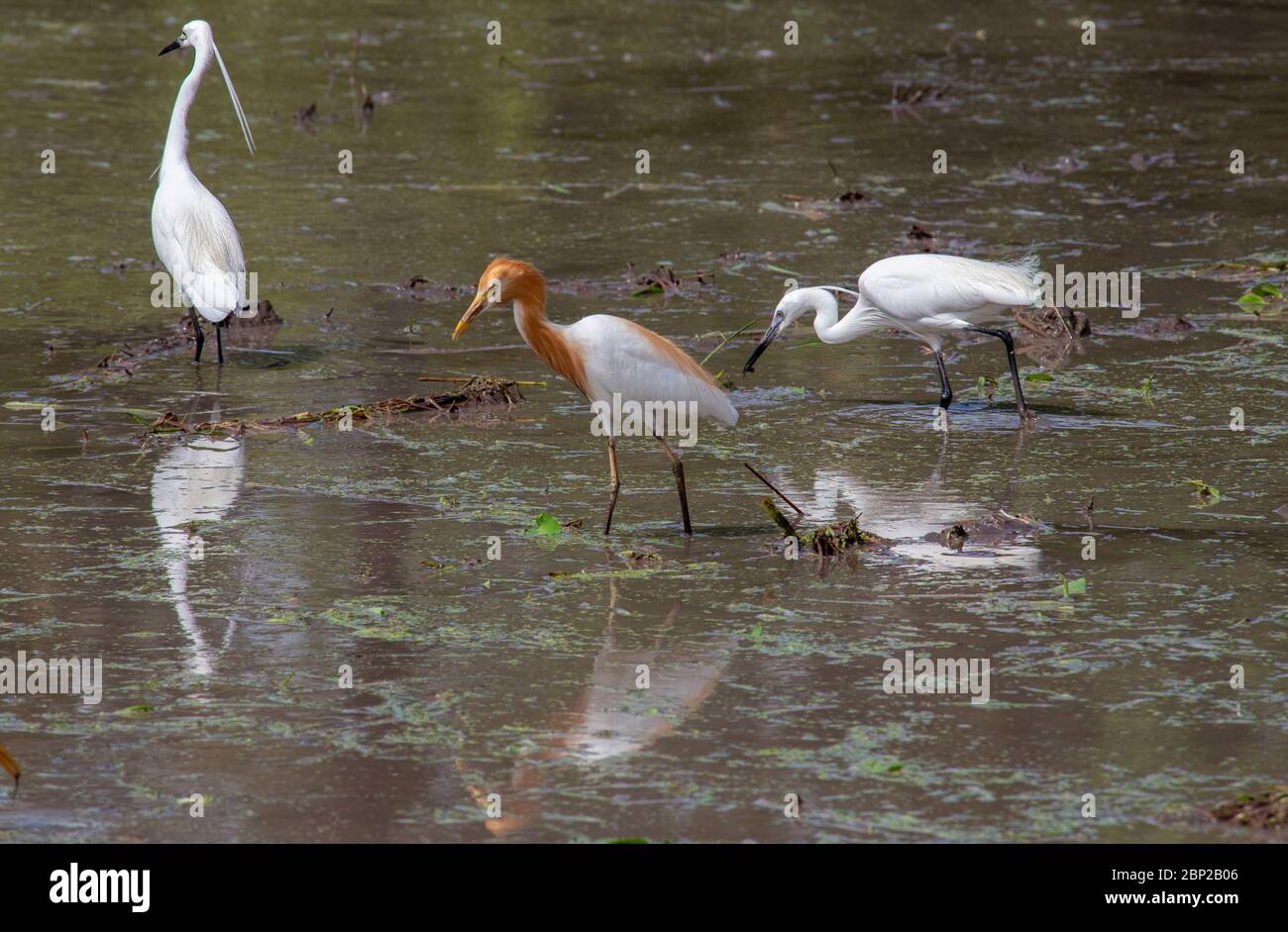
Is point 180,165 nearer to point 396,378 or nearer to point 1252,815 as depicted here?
point 396,378

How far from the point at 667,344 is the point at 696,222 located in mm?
6132

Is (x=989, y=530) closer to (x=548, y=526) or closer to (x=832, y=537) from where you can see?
(x=832, y=537)

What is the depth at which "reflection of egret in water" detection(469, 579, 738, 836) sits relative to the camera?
518 cm

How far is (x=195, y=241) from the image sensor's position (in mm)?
→ 10406

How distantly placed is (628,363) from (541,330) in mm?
370

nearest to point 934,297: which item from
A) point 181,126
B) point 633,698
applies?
point 633,698

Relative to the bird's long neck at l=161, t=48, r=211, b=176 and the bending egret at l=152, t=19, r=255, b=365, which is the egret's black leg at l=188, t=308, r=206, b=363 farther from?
the bird's long neck at l=161, t=48, r=211, b=176

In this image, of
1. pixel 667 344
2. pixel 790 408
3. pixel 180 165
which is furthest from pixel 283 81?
pixel 667 344

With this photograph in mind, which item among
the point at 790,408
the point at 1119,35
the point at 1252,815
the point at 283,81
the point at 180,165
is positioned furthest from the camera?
the point at 1119,35

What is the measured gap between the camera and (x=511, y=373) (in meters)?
10.2

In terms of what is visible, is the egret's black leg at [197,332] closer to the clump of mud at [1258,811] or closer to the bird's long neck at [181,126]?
the bird's long neck at [181,126]

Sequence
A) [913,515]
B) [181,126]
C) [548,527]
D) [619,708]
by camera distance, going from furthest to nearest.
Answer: [181,126], [913,515], [548,527], [619,708]

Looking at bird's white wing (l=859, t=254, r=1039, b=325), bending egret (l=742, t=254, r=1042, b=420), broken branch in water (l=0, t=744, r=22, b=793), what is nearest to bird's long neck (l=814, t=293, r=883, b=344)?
bending egret (l=742, t=254, r=1042, b=420)

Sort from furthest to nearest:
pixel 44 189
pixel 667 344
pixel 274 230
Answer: pixel 44 189 → pixel 274 230 → pixel 667 344
